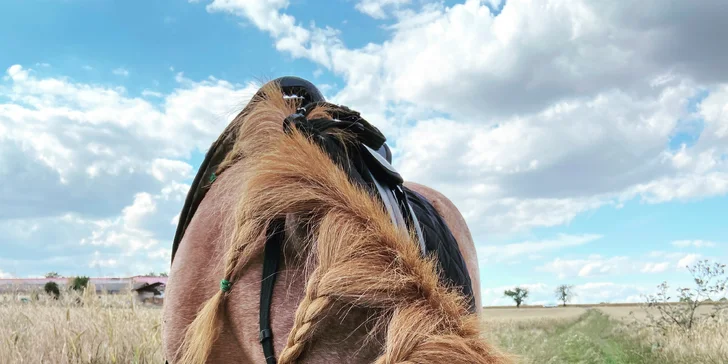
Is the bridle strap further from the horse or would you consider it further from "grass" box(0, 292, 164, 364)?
"grass" box(0, 292, 164, 364)

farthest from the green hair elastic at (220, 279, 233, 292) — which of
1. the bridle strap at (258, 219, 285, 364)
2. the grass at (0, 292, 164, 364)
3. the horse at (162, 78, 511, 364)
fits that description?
the grass at (0, 292, 164, 364)

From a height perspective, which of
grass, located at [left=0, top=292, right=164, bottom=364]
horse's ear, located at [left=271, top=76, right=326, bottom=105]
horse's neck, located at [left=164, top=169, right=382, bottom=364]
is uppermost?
horse's ear, located at [left=271, top=76, right=326, bottom=105]

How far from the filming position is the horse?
1.32m

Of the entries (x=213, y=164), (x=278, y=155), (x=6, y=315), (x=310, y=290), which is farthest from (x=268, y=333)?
(x=6, y=315)

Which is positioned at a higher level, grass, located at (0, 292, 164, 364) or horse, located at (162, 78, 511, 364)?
horse, located at (162, 78, 511, 364)

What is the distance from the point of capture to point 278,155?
1.69 m

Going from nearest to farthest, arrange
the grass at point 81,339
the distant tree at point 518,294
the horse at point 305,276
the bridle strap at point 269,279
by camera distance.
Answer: the horse at point 305,276, the bridle strap at point 269,279, the grass at point 81,339, the distant tree at point 518,294

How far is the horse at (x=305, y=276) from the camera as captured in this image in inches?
52.0

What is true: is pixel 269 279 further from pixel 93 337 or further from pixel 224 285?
pixel 93 337

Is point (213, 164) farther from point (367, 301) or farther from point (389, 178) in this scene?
point (367, 301)

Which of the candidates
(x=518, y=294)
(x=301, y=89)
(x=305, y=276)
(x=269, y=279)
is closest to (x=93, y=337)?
(x=301, y=89)

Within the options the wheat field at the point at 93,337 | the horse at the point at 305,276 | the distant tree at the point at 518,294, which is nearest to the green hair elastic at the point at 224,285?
the horse at the point at 305,276

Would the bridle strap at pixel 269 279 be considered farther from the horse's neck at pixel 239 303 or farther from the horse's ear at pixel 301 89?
the horse's ear at pixel 301 89

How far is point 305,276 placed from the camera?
1.52m
